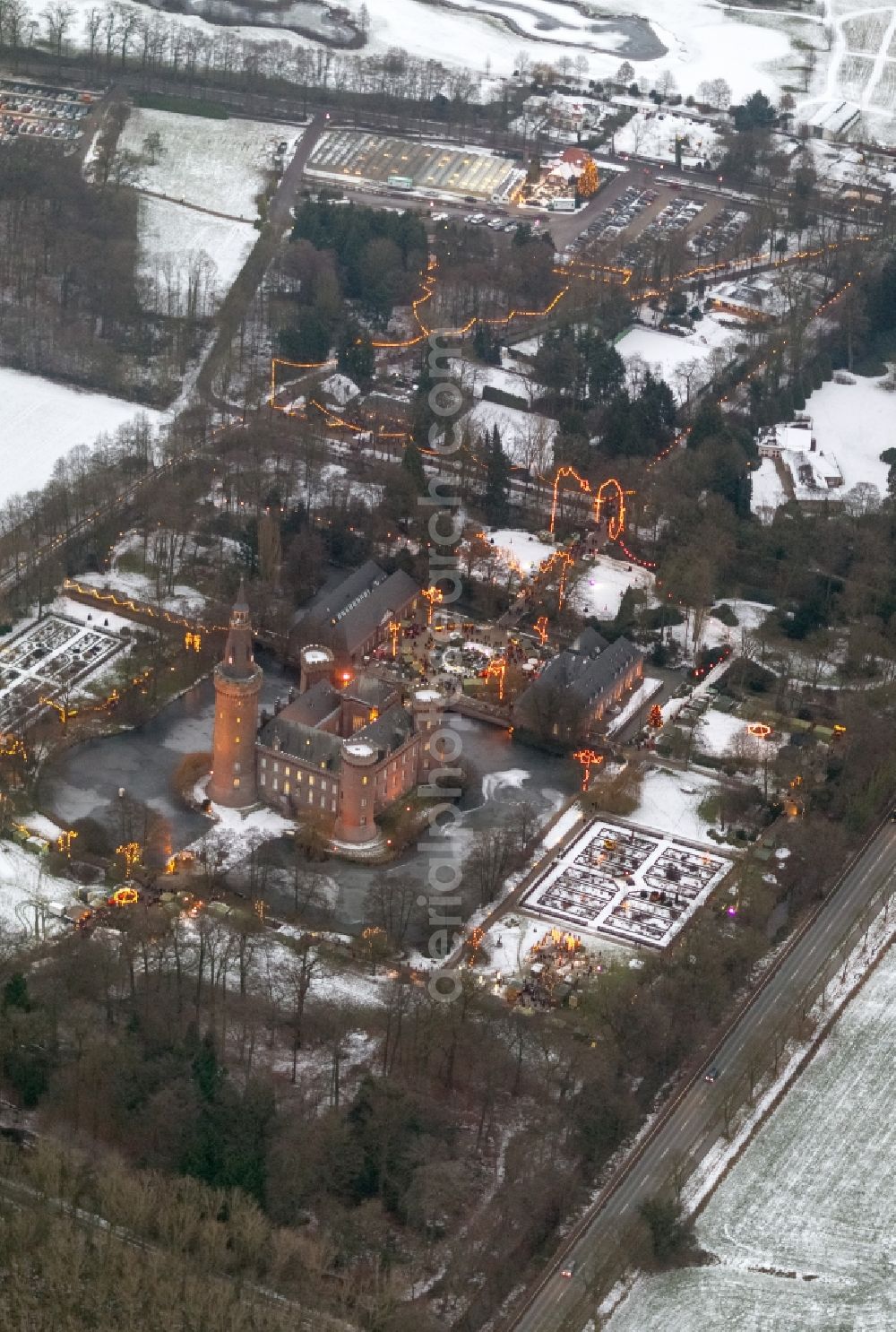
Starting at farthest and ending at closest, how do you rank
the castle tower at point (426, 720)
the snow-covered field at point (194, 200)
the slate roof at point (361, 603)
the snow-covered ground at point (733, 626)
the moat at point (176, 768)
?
the snow-covered field at point (194, 200) < the snow-covered ground at point (733, 626) < the slate roof at point (361, 603) < the castle tower at point (426, 720) < the moat at point (176, 768)

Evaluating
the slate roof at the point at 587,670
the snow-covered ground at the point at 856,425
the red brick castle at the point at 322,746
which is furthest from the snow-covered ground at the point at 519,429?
the red brick castle at the point at 322,746

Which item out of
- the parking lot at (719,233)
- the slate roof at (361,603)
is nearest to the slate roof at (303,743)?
the slate roof at (361,603)

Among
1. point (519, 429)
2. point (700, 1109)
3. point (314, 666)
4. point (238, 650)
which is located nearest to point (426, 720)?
point (314, 666)

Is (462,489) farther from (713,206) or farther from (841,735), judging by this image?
(713,206)

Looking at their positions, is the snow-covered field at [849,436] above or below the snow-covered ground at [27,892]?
above

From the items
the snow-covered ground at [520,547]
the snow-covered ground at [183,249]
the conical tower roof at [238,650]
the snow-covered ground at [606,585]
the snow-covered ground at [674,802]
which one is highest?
the conical tower roof at [238,650]

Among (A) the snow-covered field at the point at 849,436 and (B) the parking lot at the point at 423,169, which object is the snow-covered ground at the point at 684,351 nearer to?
(A) the snow-covered field at the point at 849,436

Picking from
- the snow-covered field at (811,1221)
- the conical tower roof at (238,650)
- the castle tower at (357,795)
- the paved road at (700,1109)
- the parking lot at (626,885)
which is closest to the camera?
the paved road at (700,1109)

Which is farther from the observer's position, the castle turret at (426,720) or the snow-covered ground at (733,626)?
the snow-covered ground at (733,626)
